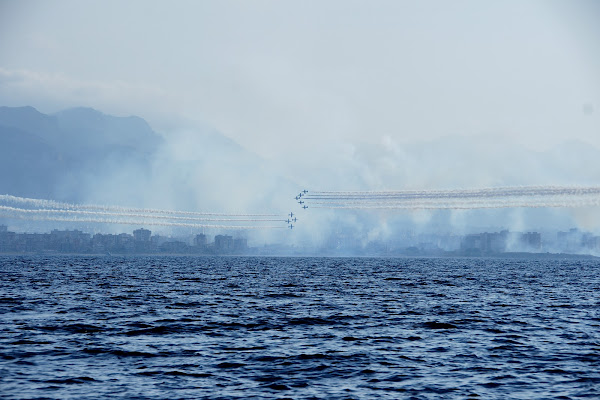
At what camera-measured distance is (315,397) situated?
29234mm

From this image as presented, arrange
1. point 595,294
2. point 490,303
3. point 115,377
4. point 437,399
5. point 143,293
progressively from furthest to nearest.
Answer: point 595,294 → point 143,293 → point 490,303 → point 115,377 → point 437,399

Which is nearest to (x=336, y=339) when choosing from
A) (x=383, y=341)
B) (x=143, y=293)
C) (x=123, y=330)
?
(x=383, y=341)

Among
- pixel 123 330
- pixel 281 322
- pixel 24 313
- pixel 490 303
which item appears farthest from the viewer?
pixel 490 303

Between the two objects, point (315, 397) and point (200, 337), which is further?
point (200, 337)

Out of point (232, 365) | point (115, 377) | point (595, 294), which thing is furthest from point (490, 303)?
point (115, 377)

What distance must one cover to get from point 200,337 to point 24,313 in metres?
20.2

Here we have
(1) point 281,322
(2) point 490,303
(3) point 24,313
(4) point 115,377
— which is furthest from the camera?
(2) point 490,303

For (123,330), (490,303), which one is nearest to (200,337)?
(123,330)

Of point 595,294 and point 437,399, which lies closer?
point 437,399

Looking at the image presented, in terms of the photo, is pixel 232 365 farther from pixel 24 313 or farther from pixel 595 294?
pixel 595 294

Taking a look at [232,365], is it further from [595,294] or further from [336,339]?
[595,294]

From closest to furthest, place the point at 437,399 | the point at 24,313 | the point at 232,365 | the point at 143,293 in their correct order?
1. the point at 437,399
2. the point at 232,365
3. the point at 24,313
4. the point at 143,293

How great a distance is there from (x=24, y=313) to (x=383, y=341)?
31.0 m

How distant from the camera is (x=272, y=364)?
35875mm
